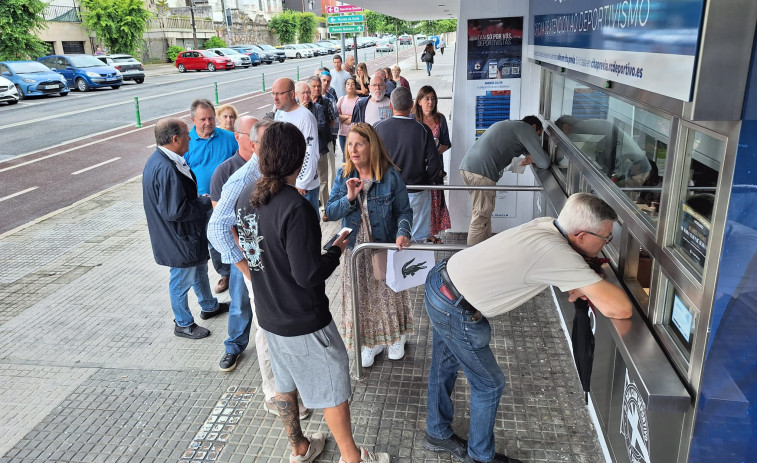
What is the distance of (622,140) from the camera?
3273 millimetres

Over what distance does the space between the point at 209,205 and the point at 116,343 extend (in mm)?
1395

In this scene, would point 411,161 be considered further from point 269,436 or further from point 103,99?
point 103,99

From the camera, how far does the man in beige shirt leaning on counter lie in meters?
2.38

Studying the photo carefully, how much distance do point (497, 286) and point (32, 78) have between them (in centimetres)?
2512

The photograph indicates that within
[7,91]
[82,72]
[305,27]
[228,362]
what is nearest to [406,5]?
[228,362]

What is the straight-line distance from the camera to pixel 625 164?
3.14 meters

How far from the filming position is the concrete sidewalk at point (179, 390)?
339 cm

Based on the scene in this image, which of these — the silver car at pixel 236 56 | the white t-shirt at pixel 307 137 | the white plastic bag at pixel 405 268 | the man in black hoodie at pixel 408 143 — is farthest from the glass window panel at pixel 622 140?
the silver car at pixel 236 56

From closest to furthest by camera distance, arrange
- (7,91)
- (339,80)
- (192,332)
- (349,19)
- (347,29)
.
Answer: (192,332)
(339,80)
(347,29)
(349,19)
(7,91)

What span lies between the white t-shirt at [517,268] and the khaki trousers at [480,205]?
279 cm

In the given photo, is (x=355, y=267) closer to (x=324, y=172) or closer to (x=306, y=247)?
(x=306, y=247)

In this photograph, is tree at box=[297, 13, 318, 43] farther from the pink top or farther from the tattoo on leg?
the tattoo on leg

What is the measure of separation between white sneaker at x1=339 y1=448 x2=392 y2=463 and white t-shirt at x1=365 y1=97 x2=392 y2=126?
14.7ft

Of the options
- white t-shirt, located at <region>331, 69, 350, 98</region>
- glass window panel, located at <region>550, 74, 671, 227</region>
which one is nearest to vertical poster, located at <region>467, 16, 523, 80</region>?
glass window panel, located at <region>550, 74, 671, 227</region>
